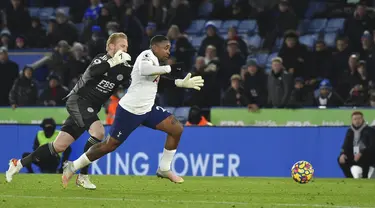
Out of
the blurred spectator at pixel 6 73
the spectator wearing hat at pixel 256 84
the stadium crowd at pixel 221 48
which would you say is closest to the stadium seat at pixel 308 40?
the stadium crowd at pixel 221 48

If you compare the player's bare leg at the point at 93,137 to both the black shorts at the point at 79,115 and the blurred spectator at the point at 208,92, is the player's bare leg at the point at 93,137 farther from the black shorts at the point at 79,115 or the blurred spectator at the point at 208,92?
the blurred spectator at the point at 208,92

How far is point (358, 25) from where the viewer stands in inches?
902

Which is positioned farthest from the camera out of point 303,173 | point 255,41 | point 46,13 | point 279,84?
point 46,13

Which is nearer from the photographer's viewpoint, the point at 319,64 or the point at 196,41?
the point at 319,64

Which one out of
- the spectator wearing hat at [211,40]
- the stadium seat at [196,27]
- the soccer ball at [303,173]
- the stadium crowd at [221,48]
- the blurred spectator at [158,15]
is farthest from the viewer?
the stadium seat at [196,27]

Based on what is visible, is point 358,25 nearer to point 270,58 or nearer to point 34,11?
point 270,58

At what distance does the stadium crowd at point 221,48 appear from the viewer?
71.4ft

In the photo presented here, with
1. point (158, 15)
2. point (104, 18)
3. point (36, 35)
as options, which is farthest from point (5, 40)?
point (158, 15)

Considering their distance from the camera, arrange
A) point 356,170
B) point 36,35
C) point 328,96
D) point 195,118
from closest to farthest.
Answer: point 356,170
point 195,118
point 328,96
point 36,35

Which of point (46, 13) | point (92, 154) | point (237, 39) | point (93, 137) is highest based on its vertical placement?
point (46, 13)

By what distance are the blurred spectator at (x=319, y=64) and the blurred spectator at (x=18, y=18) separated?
940cm

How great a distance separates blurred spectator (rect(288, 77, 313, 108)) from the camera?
852 inches

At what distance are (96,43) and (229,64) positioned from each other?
3615 mm

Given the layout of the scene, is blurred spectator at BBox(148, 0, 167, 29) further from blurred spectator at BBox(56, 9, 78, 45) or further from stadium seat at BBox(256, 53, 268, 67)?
stadium seat at BBox(256, 53, 268, 67)
